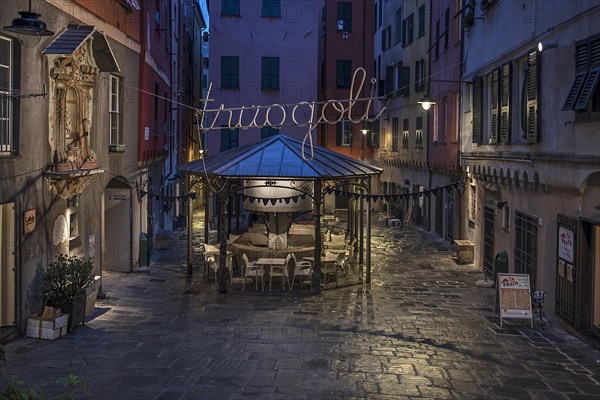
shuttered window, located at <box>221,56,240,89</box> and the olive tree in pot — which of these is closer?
the olive tree in pot

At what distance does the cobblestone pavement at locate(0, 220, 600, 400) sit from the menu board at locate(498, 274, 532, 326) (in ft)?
1.10

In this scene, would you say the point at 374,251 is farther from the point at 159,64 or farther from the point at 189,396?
the point at 189,396

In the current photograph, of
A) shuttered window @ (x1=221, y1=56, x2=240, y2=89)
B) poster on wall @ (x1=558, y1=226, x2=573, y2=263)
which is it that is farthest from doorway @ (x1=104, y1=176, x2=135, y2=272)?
shuttered window @ (x1=221, y1=56, x2=240, y2=89)

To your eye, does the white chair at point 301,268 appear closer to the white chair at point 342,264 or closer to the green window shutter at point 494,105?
the white chair at point 342,264

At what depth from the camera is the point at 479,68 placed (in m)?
20.8

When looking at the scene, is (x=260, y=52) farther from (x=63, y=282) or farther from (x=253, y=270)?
(x=63, y=282)

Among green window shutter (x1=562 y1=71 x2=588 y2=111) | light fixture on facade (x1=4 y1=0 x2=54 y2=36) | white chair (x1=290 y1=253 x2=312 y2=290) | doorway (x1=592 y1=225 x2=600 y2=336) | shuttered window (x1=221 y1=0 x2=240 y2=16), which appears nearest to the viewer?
light fixture on facade (x1=4 y1=0 x2=54 y2=36)

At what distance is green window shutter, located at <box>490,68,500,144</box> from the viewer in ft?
59.8

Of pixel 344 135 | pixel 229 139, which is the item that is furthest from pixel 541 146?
pixel 344 135

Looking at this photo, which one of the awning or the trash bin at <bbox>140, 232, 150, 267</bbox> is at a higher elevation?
the awning

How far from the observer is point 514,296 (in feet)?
45.2

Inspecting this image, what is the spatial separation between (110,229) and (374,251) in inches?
375

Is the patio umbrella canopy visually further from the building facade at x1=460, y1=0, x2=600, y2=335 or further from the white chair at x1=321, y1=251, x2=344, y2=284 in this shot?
the building facade at x1=460, y1=0, x2=600, y2=335

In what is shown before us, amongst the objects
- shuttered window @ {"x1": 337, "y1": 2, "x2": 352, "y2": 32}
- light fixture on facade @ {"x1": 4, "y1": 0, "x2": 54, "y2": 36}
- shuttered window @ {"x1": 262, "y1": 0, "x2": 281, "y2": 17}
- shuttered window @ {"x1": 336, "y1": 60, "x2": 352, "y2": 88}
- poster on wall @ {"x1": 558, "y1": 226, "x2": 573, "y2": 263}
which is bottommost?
poster on wall @ {"x1": 558, "y1": 226, "x2": 573, "y2": 263}
